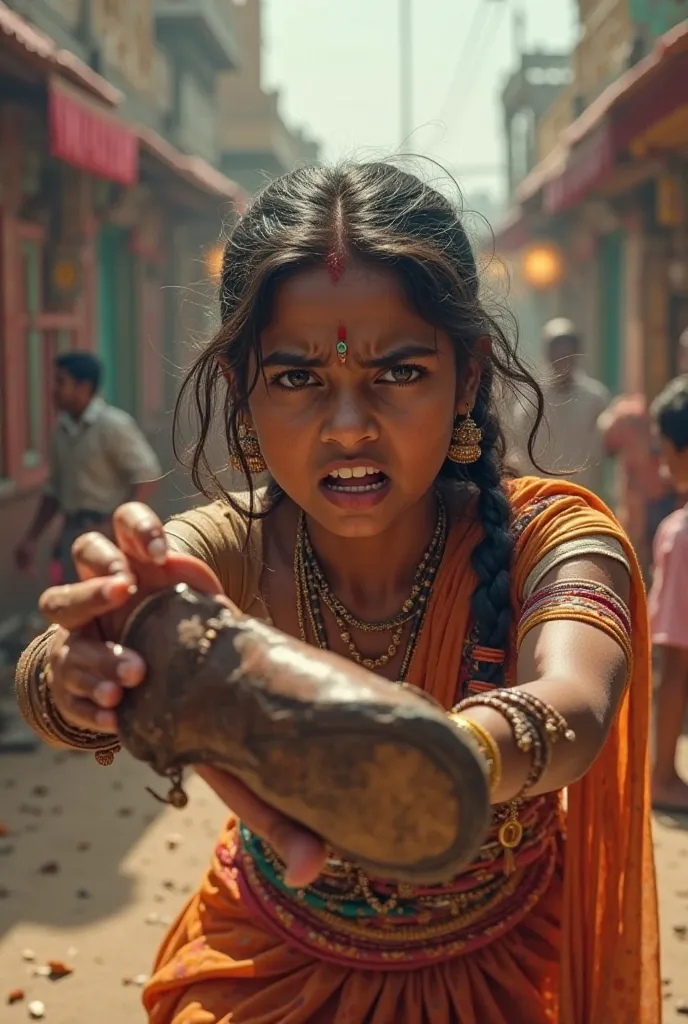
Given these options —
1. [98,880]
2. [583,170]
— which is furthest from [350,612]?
[583,170]

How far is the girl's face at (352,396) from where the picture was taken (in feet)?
6.15

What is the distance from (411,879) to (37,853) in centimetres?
377

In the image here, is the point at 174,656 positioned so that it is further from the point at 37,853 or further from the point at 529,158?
the point at 529,158

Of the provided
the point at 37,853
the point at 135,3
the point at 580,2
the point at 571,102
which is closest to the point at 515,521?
the point at 37,853

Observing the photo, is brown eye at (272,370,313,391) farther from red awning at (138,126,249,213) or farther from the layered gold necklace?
red awning at (138,126,249,213)

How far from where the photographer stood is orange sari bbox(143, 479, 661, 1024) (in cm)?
198

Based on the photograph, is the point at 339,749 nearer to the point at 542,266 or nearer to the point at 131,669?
the point at 131,669

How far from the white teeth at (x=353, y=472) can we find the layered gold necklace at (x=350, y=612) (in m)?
0.33

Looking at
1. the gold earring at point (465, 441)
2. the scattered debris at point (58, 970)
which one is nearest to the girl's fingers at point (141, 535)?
the gold earring at point (465, 441)

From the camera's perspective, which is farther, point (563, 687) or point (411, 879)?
point (563, 687)

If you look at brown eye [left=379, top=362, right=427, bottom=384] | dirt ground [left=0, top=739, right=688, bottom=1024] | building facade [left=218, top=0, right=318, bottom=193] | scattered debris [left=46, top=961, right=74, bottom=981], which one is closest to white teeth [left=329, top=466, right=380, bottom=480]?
brown eye [left=379, top=362, right=427, bottom=384]

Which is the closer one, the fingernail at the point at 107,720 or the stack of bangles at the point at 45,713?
the fingernail at the point at 107,720

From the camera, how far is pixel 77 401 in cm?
709

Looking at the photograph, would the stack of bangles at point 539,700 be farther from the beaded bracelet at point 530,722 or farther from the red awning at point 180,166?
the red awning at point 180,166
